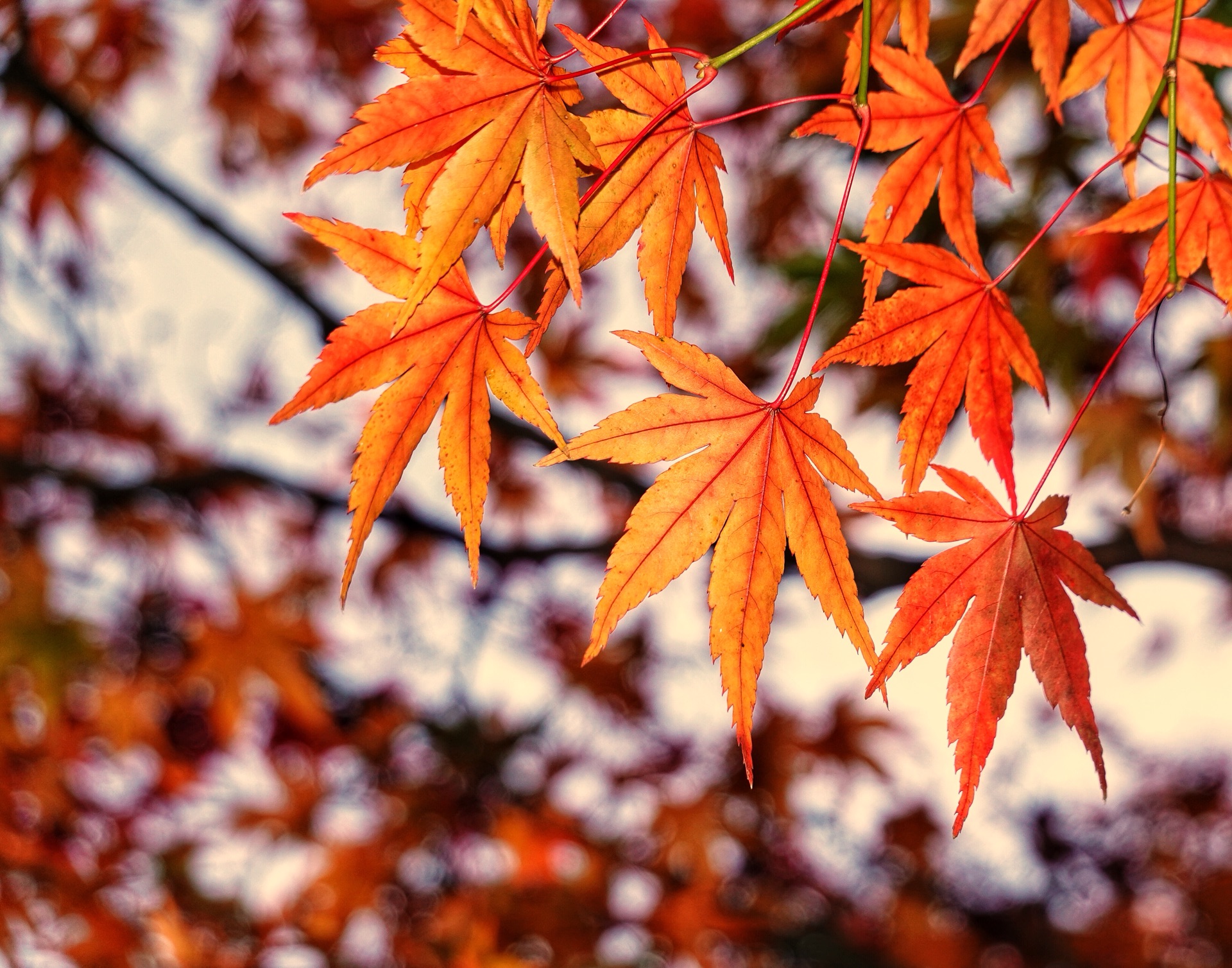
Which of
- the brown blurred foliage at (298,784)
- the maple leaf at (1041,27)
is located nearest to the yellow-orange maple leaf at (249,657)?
the brown blurred foliage at (298,784)

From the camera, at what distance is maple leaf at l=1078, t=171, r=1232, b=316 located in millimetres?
629

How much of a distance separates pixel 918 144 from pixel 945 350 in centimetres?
19

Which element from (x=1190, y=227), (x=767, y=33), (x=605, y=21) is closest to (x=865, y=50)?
(x=767, y=33)

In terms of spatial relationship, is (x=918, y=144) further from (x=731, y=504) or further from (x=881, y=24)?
(x=731, y=504)

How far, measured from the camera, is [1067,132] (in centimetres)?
151

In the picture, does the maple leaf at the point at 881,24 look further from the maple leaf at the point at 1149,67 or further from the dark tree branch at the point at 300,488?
the dark tree branch at the point at 300,488

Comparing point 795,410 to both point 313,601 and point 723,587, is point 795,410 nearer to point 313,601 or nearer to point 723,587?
point 723,587

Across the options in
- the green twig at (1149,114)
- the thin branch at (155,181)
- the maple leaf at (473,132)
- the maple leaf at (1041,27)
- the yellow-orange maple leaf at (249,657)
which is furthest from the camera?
the yellow-orange maple leaf at (249,657)

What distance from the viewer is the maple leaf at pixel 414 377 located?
0.56 meters

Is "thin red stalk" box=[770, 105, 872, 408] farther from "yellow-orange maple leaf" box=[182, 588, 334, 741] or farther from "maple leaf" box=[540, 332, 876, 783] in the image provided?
"yellow-orange maple leaf" box=[182, 588, 334, 741]

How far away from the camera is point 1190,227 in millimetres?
661

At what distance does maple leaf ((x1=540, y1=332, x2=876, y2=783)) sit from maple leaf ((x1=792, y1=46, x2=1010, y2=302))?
5.6 inches

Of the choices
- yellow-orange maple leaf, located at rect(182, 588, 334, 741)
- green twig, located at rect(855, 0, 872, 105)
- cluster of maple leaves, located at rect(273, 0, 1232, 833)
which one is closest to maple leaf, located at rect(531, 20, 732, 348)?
cluster of maple leaves, located at rect(273, 0, 1232, 833)

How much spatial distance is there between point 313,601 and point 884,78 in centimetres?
278
